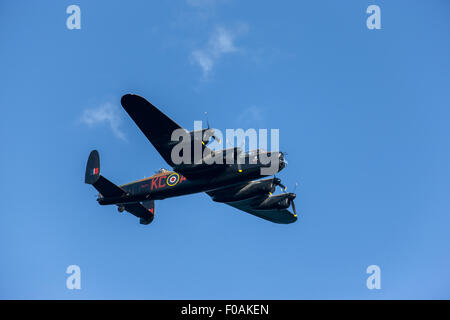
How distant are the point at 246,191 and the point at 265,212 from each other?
404 centimetres

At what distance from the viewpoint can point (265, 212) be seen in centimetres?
3562

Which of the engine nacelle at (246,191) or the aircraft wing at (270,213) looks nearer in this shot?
the engine nacelle at (246,191)

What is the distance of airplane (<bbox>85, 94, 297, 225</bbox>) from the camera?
90.4ft

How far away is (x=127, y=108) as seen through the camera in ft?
88.4

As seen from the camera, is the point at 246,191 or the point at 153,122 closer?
the point at 153,122

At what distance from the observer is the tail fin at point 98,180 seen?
30172 millimetres

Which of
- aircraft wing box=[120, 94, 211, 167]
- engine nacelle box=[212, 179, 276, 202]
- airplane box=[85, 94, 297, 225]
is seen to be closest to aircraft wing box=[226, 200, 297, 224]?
airplane box=[85, 94, 297, 225]

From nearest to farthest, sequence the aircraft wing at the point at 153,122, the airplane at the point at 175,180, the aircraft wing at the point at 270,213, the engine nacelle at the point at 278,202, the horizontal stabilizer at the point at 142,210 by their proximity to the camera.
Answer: the aircraft wing at the point at 153,122 < the airplane at the point at 175,180 < the horizontal stabilizer at the point at 142,210 < the engine nacelle at the point at 278,202 < the aircraft wing at the point at 270,213

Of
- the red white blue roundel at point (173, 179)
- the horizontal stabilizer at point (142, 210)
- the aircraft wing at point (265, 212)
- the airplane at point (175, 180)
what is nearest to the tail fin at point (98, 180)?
the airplane at point (175, 180)

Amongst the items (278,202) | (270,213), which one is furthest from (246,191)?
(270,213)

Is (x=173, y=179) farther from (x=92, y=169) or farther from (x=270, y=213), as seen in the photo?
(x=270, y=213)

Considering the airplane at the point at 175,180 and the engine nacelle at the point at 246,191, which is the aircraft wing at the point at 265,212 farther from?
the engine nacelle at the point at 246,191
